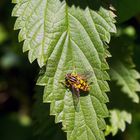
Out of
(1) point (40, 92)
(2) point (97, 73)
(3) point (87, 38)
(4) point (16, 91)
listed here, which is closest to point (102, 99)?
(2) point (97, 73)

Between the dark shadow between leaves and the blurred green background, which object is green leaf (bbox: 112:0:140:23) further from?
the blurred green background

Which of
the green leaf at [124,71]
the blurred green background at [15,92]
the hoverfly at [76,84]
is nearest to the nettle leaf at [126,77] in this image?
the green leaf at [124,71]

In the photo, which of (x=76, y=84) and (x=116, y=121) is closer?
(x=76, y=84)

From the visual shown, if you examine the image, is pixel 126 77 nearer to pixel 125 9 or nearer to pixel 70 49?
pixel 125 9

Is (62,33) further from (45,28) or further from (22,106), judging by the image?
(22,106)

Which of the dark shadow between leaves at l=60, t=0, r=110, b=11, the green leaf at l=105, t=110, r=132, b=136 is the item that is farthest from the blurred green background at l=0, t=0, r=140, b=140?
the dark shadow between leaves at l=60, t=0, r=110, b=11

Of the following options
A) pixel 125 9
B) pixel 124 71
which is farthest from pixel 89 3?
pixel 124 71

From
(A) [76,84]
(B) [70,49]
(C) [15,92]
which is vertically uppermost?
(B) [70,49]
